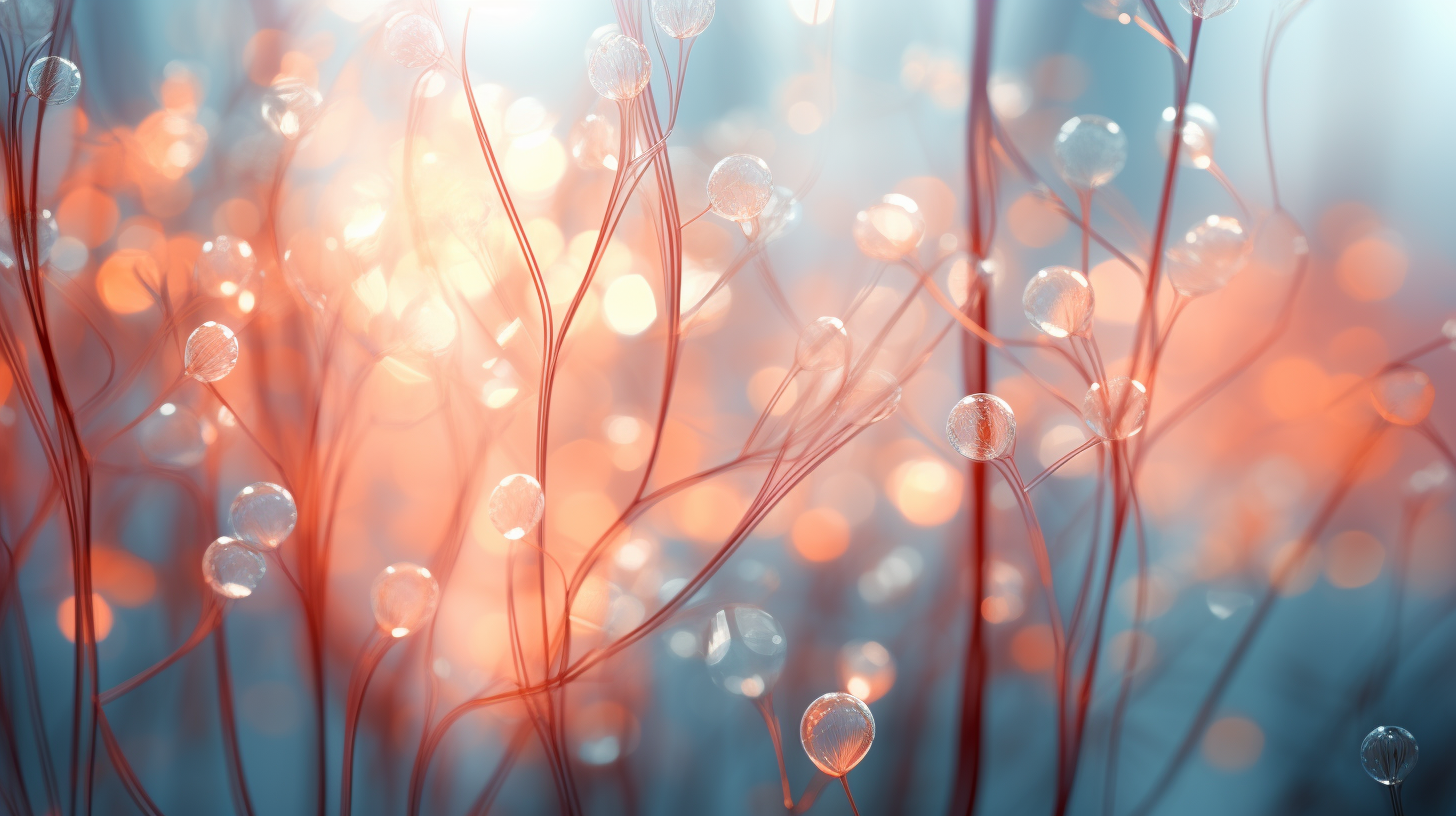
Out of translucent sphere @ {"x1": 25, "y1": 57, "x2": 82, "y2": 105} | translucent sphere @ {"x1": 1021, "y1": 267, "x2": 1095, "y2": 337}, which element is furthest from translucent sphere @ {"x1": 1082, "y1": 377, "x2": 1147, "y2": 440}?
translucent sphere @ {"x1": 25, "y1": 57, "x2": 82, "y2": 105}

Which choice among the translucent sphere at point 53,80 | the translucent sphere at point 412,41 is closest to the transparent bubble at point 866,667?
the translucent sphere at point 412,41

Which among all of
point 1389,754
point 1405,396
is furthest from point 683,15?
point 1389,754

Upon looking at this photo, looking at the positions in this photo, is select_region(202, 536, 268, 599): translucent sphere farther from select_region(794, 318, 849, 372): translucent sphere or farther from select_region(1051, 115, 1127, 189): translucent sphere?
select_region(1051, 115, 1127, 189): translucent sphere

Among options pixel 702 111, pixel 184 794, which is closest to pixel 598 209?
pixel 702 111

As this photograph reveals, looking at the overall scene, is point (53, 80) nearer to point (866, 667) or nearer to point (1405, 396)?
point (866, 667)

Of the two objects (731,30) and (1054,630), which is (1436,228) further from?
(731,30)
